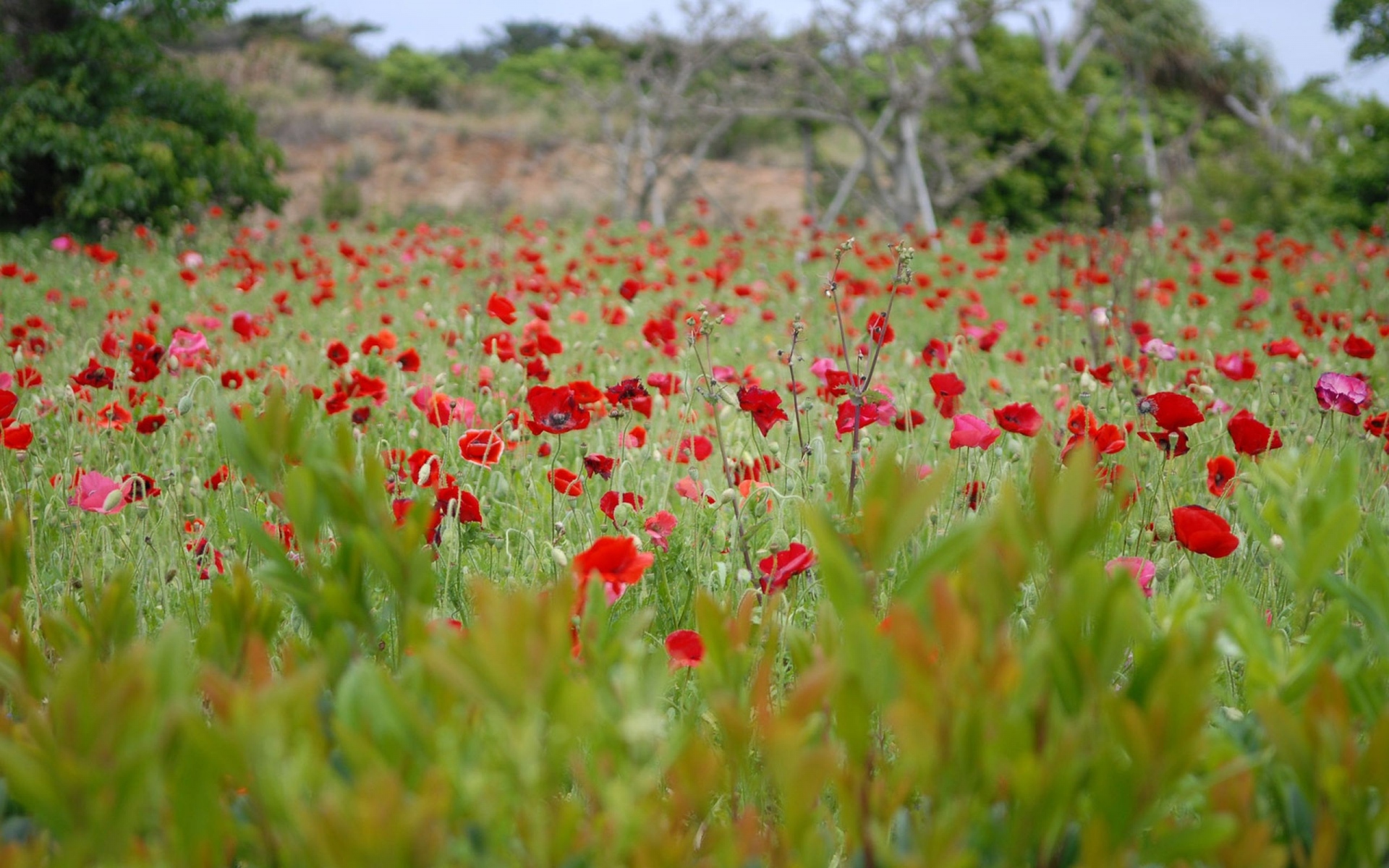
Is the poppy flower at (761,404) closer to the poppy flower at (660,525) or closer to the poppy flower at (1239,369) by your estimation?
the poppy flower at (660,525)

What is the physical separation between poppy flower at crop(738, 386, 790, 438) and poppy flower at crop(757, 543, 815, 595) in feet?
0.93

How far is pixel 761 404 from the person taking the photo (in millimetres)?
1679

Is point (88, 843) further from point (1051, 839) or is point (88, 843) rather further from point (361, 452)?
point (361, 452)

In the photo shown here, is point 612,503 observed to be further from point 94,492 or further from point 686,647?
point 94,492

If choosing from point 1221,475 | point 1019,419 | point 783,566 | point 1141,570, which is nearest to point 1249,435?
point 1221,475

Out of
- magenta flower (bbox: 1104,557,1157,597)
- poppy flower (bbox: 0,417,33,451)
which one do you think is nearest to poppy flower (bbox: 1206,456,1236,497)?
magenta flower (bbox: 1104,557,1157,597)

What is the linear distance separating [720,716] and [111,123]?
9769 millimetres

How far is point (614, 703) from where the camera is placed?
70cm

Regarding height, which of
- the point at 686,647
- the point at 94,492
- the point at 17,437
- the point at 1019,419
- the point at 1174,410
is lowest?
the point at 94,492

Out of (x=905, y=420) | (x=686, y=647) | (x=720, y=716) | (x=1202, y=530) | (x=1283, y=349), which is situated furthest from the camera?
(x=1283, y=349)

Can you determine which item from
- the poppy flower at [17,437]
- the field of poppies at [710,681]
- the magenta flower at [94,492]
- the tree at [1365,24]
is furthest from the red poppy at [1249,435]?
the tree at [1365,24]

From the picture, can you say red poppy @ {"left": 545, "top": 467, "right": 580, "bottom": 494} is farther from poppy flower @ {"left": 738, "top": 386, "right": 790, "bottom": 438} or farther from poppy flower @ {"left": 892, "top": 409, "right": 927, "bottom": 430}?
poppy flower @ {"left": 892, "top": 409, "right": 927, "bottom": 430}

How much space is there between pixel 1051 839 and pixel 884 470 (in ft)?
0.93

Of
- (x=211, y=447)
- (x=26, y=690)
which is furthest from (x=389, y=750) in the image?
(x=211, y=447)
